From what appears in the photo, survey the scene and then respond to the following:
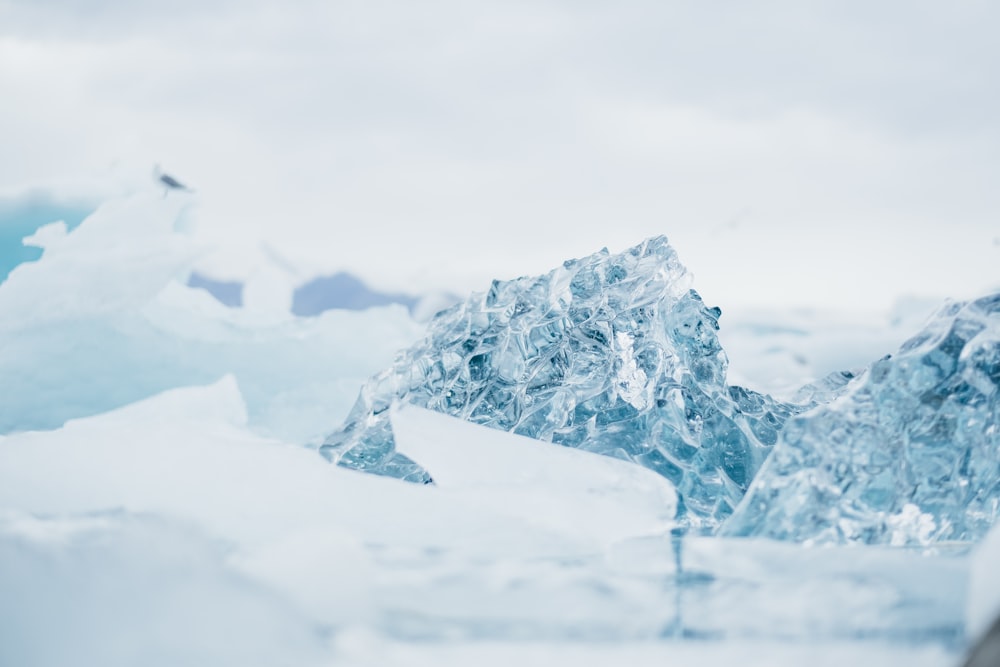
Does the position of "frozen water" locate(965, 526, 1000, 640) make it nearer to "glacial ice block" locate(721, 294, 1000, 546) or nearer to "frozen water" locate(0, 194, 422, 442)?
"glacial ice block" locate(721, 294, 1000, 546)

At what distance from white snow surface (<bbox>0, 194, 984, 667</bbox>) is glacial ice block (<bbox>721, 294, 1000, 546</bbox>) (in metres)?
0.22

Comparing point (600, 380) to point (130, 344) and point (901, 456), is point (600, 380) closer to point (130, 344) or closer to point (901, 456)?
point (901, 456)

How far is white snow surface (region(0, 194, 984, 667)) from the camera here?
3.88 ft

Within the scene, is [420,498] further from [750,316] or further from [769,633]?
[750,316]

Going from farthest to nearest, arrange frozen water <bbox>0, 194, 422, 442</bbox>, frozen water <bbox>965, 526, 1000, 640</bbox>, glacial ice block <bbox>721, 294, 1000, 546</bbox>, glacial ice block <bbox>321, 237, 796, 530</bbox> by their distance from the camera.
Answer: frozen water <bbox>0, 194, 422, 442</bbox>
glacial ice block <bbox>321, 237, 796, 530</bbox>
glacial ice block <bbox>721, 294, 1000, 546</bbox>
frozen water <bbox>965, 526, 1000, 640</bbox>

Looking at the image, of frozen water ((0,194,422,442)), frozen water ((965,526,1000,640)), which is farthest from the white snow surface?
frozen water ((0,194,422,442))

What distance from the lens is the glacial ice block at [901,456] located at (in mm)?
1711

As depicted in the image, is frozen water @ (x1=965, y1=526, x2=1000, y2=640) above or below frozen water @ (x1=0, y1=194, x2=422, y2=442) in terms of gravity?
above

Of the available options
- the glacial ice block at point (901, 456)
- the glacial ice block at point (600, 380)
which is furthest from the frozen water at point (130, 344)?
the glacial ice block at point (901, 456)

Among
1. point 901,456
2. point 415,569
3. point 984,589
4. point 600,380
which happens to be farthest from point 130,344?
point 984,589

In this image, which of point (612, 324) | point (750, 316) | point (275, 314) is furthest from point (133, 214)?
point (750, 316)

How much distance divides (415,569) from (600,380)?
43.2 inches

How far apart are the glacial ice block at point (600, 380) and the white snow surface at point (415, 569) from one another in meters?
0.29

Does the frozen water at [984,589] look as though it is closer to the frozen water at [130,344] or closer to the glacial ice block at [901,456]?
the glacial ice block at [901,456]
